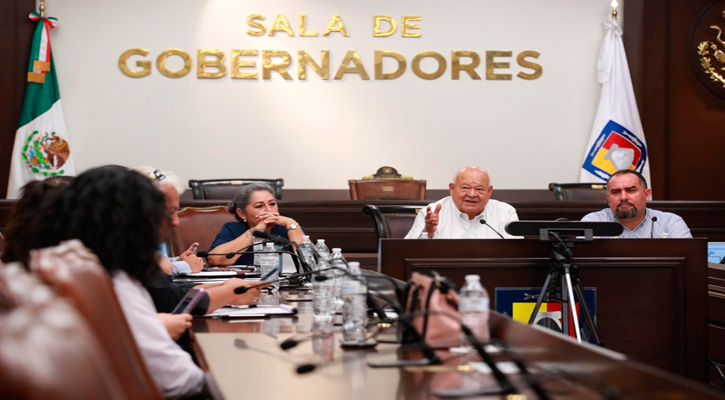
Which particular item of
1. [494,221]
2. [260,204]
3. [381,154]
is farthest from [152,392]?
[381,154]

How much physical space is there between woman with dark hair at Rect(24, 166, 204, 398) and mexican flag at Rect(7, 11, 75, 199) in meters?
5.83

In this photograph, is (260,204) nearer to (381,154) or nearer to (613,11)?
(381,154)

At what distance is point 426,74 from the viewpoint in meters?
7.38

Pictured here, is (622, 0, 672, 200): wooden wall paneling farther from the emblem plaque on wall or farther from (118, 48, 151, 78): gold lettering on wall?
(118, 48, 151, 78): gold lettering on wall

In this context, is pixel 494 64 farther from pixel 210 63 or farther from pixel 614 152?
pixel 210 63

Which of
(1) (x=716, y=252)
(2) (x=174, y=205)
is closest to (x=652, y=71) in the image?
(1) (x=716, y=252)

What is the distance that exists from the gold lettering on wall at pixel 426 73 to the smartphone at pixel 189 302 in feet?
18.1

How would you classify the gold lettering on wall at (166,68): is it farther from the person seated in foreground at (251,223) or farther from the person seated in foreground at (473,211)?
the person seated in foreground at (473,211)

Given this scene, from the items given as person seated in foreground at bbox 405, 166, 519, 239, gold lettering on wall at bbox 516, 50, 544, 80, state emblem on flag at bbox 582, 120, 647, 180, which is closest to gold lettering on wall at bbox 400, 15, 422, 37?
gold lettering on wall at bbox 516, 50, 544, 80

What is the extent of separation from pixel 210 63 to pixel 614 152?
3994 mm

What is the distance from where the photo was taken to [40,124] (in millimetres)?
6922

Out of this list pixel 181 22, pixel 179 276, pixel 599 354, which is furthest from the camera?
pixel 181 22

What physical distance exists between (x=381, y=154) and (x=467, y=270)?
4579 mm

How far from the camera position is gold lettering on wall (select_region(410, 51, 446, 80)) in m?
7.36
